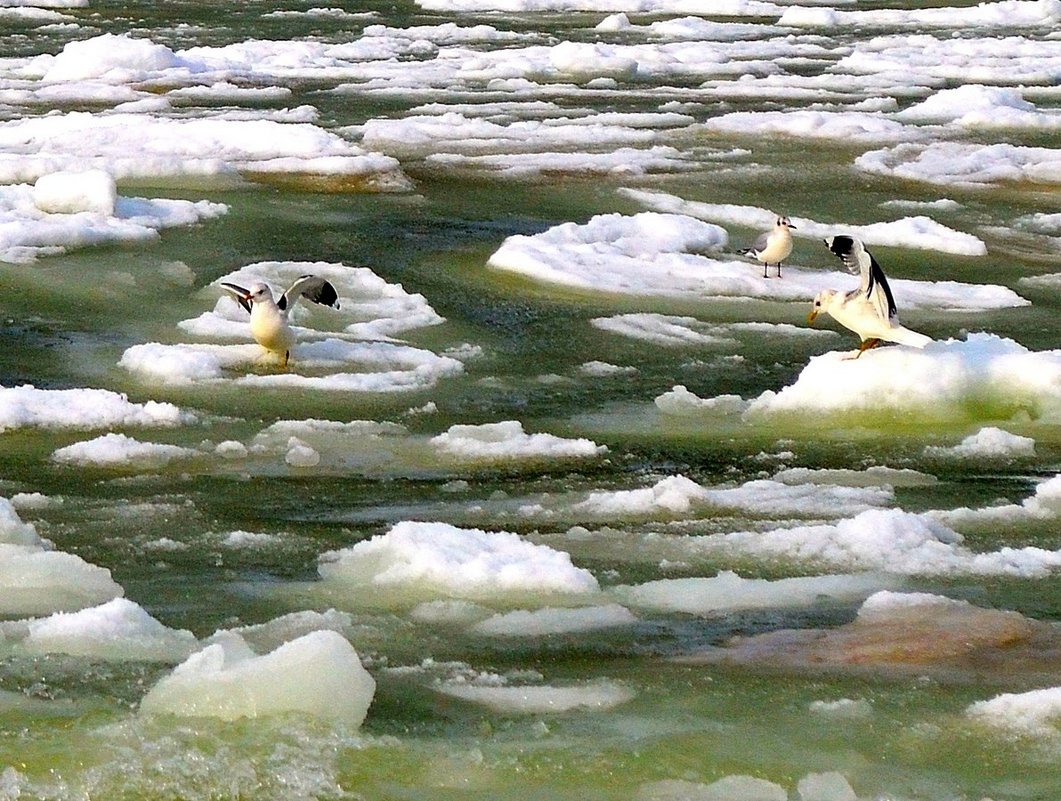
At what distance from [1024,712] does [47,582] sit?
279cm

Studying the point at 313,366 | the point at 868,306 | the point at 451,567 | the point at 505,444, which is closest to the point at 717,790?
the point at 451,567

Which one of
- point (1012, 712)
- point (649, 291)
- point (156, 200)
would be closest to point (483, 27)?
point (156, 200)

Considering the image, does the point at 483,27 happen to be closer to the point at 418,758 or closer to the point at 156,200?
the point at 156,200

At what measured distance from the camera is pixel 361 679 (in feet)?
14.5

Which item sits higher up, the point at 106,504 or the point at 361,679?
the point at 361,679

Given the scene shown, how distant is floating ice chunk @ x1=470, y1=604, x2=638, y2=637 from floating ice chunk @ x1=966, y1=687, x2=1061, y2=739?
1146 millimetres

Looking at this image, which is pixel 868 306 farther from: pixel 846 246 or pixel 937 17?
pixel 937 17

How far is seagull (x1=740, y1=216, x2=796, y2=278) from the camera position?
10.9 m

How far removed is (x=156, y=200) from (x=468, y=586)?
24.9 ft

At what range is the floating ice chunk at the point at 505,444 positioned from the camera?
7.44m

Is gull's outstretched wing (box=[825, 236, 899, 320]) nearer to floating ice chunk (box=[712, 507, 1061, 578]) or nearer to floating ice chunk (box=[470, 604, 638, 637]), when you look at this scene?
floating ice chunk (box=[712, 507, 1061, 578])

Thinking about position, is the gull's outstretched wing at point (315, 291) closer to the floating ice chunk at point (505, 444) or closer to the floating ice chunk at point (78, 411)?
the floating ice chunk at point (78, 411)

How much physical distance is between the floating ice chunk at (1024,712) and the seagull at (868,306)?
3580 millimetres

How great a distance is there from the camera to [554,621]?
5.30 meters
